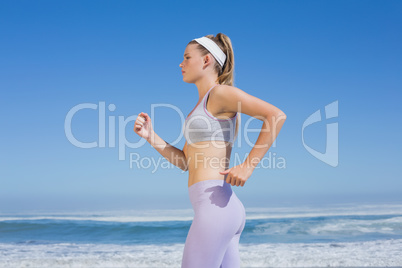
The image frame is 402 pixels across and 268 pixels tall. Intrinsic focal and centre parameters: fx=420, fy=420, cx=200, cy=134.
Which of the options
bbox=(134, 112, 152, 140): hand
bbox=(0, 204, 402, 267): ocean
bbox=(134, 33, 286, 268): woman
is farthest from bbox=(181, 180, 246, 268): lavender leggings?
bbox=(0, 204, 402, 267): ocean

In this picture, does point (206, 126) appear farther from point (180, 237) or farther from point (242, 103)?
point (180, 237)

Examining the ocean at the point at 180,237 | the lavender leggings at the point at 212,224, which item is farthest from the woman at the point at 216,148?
the ocean at the point at 180,237

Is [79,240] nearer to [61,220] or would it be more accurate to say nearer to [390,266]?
[61,220]

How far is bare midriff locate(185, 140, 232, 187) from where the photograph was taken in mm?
1979

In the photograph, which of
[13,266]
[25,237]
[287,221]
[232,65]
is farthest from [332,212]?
[232,65]

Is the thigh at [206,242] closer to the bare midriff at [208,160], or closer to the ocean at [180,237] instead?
the bare midriff at [208,160]

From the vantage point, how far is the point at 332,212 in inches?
596

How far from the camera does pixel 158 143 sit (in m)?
2.44

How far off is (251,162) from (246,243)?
8167 mm

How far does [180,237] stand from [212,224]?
949 centimetres

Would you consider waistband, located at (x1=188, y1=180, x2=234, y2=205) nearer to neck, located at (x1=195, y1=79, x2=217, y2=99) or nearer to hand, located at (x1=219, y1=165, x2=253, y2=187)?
hand, located at (x1=219, y1=165, x2=253, y2=187)

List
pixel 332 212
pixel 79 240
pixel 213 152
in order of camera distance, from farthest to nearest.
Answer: pixel 332 212 → pixel 79 240 → pixel 213 152

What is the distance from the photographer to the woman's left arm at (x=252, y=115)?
1848 mm

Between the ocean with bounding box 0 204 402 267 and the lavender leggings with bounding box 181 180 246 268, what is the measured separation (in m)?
5.41
